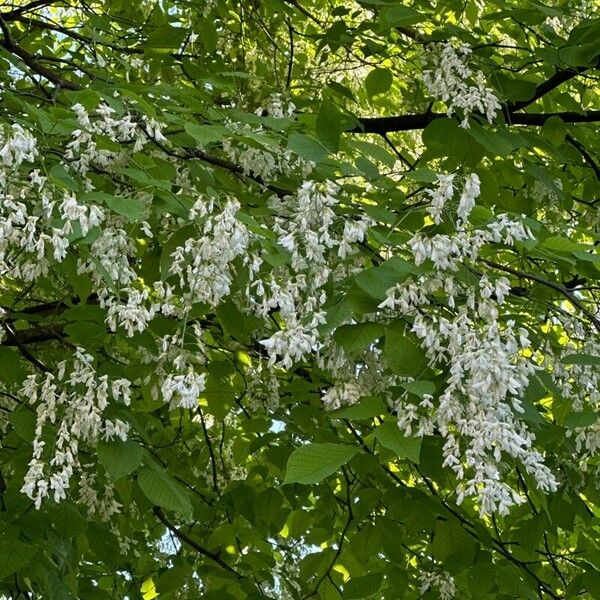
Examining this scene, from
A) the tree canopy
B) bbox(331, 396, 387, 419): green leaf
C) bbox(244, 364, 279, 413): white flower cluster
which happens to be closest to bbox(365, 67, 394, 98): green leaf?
the tree canopy

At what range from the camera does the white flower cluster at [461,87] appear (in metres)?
3.68

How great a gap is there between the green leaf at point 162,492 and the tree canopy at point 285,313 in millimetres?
18

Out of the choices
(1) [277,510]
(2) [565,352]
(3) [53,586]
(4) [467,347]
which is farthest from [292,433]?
(4) [467,347]

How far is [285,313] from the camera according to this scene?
2926 millimetres

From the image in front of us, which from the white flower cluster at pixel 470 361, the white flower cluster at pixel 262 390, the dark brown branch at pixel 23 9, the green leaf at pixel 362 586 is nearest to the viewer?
the white flower cluster at pixel 470 361

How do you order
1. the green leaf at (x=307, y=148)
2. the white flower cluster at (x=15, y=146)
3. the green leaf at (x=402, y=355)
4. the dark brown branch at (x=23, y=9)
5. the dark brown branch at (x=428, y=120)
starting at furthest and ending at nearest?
1. the dark brown branch at (x=428, y=120)
2. the dark brown branch at (x=23, y=9)
3. the green leaf at (x=307, y=148)
4. the green leaf at (x=402, y=355)
5. the white flower cluster at (x=15, y=146)

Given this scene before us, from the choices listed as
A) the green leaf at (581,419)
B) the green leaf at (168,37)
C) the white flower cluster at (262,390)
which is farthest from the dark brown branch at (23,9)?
the green leaf at (581,419)

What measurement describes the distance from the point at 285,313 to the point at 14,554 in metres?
1.33

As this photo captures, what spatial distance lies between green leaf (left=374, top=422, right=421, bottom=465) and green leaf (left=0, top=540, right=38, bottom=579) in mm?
1413

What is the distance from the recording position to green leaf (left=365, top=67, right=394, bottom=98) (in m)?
5.66

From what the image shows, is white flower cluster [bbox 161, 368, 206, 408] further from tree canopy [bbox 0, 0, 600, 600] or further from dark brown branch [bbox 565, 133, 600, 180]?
dark brown branch [bbox 565, 133, 600, 180]

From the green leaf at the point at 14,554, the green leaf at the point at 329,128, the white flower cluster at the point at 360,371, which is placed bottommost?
the green leaf at the point at 14,554

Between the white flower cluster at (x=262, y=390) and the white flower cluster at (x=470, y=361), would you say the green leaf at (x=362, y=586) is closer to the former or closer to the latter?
the white flower cluster at (x=262, y=390)

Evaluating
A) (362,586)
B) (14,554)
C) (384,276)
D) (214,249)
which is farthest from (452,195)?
(362,586)
